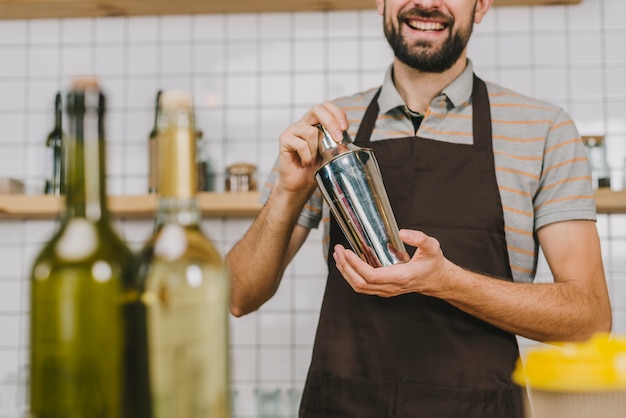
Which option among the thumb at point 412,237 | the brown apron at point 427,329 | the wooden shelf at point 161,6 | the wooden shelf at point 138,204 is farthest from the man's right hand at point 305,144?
the wooden shelf at point 161,6

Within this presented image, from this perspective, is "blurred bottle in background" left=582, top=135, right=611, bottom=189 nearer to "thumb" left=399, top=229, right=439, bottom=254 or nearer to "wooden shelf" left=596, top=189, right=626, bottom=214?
"wooden shelf" left=596, top=189, right=626, bottom=214

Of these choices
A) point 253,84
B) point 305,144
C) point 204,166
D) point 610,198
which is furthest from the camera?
point 253,84

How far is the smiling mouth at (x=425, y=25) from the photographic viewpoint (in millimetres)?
1449

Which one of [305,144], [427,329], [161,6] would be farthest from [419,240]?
[161,6]

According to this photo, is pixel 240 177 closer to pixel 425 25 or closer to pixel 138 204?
pixel 138 204

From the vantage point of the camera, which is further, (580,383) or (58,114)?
(58,114)

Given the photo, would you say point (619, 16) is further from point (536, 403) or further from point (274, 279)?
point (536, 403)

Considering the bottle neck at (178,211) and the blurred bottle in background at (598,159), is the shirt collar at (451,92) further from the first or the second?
the bottle neck at (178,211)

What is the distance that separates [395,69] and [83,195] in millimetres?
1152

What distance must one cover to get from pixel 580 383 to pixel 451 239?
3.01 feet

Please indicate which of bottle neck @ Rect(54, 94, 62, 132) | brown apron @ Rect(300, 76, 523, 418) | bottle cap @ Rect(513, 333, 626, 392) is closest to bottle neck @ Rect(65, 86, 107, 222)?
bottle cap @ Rect(513, 333, 626, 392)

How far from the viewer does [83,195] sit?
1.60 feet

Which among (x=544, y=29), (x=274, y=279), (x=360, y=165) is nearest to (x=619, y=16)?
(x=544, y=29)

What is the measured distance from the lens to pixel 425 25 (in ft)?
4.76
